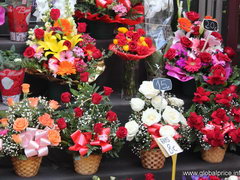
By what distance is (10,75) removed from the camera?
2.63m

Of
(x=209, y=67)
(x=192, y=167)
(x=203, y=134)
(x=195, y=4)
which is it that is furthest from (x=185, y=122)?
(x=195, y=4)

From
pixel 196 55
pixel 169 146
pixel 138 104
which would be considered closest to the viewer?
pixel 169 146

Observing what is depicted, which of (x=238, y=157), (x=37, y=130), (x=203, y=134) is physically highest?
(x=37, y=130)

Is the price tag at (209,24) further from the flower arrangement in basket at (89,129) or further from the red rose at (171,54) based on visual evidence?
the flower arrangement in basket at (89,129)

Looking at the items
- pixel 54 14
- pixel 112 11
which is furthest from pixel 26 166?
pixel 112 11

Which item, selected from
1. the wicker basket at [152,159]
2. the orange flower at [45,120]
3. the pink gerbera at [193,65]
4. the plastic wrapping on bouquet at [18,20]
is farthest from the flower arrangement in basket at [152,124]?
the plastic wrapping on bouquet at [18,20]

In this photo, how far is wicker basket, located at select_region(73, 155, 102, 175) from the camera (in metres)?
2.45

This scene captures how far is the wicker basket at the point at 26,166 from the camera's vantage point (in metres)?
2.40

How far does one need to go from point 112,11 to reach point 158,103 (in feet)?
2.86

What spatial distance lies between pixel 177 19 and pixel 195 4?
0.67 meters

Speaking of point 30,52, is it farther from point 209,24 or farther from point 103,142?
point 209,24

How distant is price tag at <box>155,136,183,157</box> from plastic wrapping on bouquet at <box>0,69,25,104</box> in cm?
98

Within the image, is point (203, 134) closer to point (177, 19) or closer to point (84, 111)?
point (84, 111)

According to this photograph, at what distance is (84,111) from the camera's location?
251 cm
